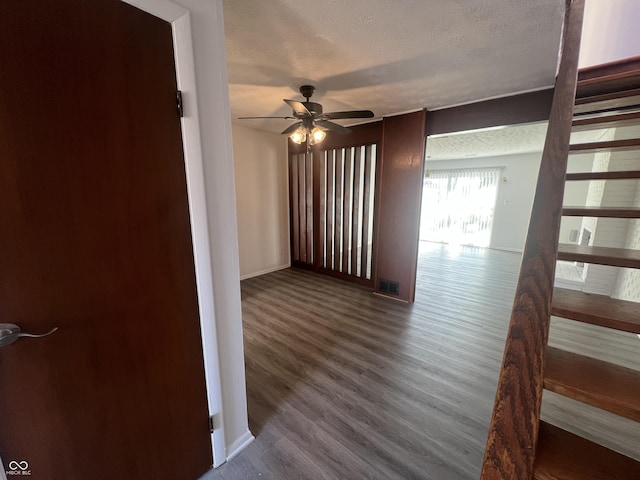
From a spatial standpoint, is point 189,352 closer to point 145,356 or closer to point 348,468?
point 145,356

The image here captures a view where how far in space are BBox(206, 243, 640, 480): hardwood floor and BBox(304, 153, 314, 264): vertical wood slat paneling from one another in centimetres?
124

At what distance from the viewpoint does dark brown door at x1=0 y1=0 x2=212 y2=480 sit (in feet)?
2.46

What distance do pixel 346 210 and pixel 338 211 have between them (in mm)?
163

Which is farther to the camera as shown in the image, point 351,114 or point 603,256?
point 351,114

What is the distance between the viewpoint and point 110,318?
97 cm

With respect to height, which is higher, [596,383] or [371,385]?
[596,383]

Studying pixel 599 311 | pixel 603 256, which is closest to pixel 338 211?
pixel 603 256

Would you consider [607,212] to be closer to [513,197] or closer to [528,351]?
[528,351]

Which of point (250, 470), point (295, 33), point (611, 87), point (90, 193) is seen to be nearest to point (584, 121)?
point (611, 87)

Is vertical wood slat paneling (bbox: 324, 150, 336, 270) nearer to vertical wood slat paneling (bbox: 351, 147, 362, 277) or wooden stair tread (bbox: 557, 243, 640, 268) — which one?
vertical wood slat paneling (bbox: 351, 147, 362, 277)

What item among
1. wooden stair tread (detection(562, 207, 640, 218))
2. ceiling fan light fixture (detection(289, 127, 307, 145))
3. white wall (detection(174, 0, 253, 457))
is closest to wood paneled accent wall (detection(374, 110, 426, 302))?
ceiling fan light fixture (detection(289, 127, 307, 145))

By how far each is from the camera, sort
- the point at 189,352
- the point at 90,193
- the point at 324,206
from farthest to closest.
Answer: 1. the point at 324,206
2. the point at 189,352
3. the point at 90,193

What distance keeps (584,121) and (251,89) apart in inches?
108

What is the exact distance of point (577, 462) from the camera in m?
0.69
